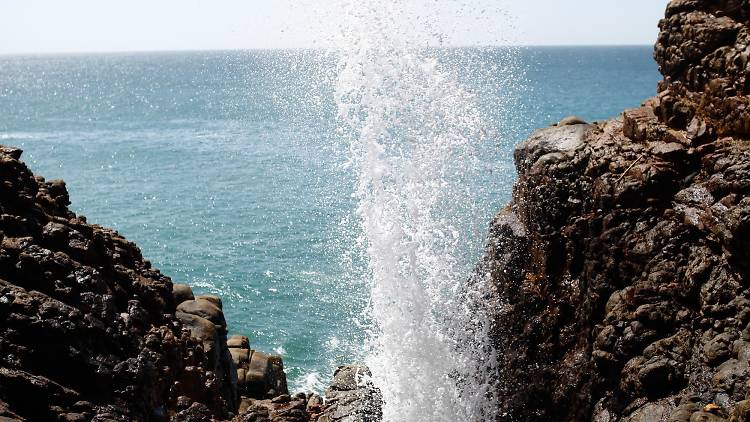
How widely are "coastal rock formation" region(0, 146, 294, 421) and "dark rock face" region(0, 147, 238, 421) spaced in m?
0.03

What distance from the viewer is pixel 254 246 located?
161ft

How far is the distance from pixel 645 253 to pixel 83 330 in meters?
15.1

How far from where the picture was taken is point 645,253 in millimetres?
17641

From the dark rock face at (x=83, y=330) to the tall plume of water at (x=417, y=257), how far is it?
775 cm

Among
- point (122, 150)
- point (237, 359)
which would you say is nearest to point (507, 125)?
point (122, 150)

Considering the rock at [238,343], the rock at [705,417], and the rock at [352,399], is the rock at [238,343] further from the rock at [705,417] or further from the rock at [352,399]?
the rock at [705,417]

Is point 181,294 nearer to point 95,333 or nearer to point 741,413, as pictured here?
point 95,333

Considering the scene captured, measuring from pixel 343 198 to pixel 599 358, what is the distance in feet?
135

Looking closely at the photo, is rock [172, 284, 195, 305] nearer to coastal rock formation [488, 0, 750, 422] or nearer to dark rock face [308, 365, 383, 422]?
dark rock face [308, 365, 383, 422]

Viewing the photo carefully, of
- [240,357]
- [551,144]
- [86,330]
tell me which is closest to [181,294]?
[240,357]

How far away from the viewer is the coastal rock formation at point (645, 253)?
1555 cm

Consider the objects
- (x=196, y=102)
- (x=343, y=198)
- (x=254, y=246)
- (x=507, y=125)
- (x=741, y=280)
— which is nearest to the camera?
(x=741, y=280)

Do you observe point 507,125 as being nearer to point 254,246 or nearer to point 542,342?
point 254,246

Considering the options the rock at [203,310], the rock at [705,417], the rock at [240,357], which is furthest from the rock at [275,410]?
the rock at [705,417]
